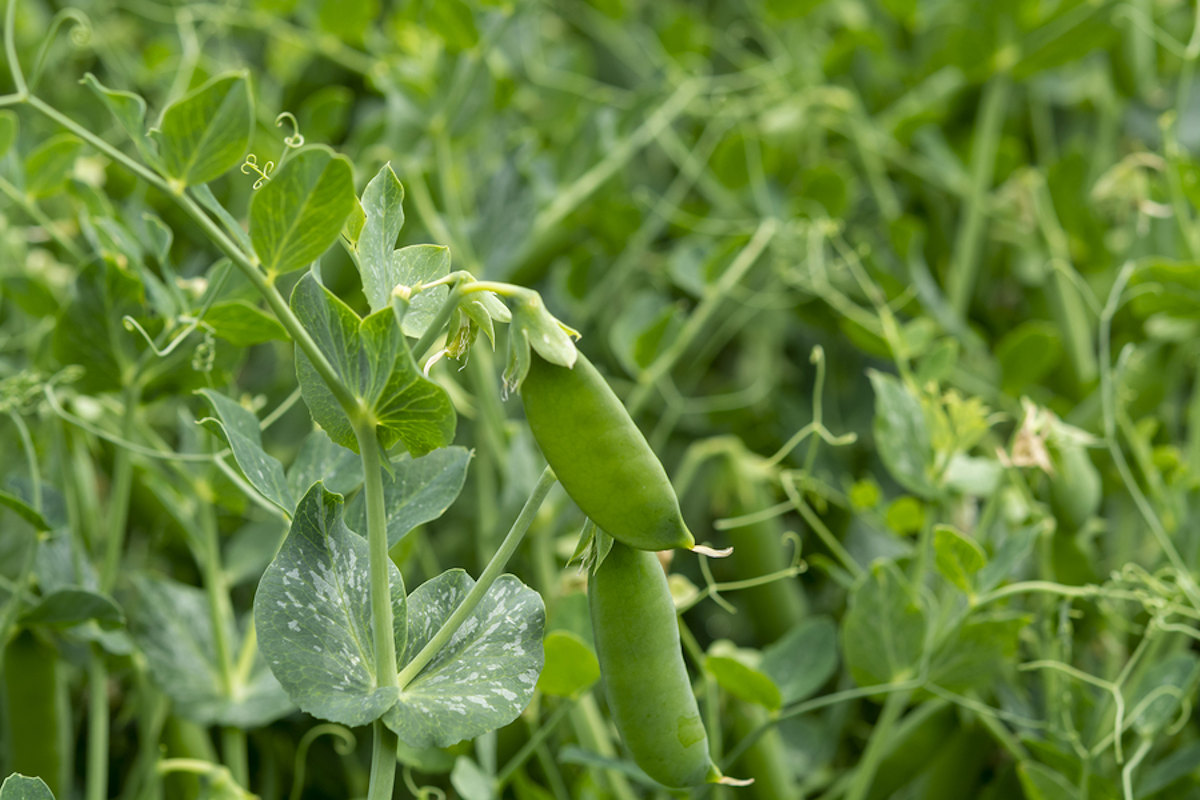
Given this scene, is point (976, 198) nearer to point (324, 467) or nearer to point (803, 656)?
point (803, 656)

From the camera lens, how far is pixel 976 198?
2.74 feet

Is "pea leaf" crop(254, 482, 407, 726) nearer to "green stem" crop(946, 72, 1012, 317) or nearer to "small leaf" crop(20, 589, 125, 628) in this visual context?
"small leaf" crop(20, 589, 125, 628)

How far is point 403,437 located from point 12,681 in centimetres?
37

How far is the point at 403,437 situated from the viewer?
0.37 meters

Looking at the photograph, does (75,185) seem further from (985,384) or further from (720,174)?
(985,384)

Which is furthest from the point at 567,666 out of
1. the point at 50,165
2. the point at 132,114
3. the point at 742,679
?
the point at 50,165

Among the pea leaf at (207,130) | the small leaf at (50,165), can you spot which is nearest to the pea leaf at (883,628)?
the pea leaf at (207,130)

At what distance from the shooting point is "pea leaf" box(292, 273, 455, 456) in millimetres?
336

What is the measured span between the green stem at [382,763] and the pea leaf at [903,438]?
33 centimetres

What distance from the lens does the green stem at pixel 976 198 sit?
821mm

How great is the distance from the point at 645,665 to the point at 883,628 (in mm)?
217

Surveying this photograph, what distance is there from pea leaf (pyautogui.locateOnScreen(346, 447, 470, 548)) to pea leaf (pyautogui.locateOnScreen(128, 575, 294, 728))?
0.64 feet

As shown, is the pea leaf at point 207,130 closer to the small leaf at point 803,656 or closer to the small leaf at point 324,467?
the small leaf at point 324,467

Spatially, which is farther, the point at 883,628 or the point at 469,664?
the point at 883,628
